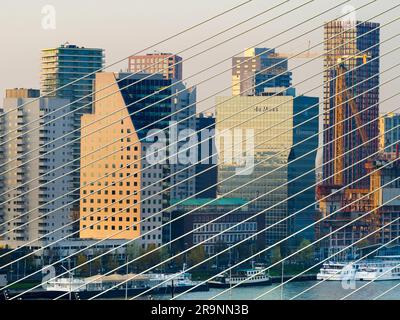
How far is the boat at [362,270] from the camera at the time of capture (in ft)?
47.9

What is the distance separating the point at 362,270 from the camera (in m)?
15.6

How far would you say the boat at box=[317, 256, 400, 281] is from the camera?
47.9 ft

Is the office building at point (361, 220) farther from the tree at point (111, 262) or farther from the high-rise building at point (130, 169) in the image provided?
the tree at point (111, 262)

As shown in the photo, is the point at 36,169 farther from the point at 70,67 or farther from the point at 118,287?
the point at 118,287

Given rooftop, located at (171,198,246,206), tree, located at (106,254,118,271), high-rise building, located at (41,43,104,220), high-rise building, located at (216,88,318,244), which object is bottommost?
tree, located at (106,254,118,271)

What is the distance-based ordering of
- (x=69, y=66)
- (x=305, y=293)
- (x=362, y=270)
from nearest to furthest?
(x=305, y=293) < (x=362, y=270) < (x=69, y=66)

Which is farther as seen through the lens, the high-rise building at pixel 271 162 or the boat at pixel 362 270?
the high-rise building at pixel 271 162

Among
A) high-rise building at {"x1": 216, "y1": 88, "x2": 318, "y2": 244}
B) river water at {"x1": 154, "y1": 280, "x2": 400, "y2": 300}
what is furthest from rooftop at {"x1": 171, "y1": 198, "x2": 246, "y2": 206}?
river water at {"x1": 154, "y1": 280, "x2": 400, "y2": 300}

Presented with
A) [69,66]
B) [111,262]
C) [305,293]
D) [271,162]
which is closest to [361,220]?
[271,162]
